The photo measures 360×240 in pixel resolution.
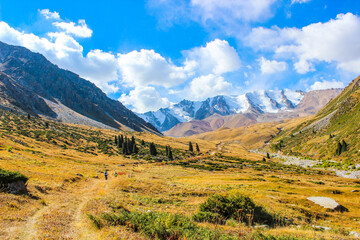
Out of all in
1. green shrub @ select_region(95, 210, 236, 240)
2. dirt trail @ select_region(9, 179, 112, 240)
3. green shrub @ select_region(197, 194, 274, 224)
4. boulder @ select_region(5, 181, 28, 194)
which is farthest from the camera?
green shrub @ select_region(197, 194, 274, 224)

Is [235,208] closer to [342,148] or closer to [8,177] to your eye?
[8,177]

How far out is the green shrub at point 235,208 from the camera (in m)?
19.2

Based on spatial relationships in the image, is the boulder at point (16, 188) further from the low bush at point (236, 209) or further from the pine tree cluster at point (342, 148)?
the pine tree cluster at point (342, 148)

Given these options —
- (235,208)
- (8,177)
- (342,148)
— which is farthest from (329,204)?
(342,148)

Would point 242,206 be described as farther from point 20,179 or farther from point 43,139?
point 43,139

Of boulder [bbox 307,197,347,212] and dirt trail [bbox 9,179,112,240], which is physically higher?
dirt trail [bbox 9,179,112,240]

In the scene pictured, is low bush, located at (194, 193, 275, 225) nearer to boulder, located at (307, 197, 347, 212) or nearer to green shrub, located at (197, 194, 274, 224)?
green shrub, located at (197, 194, 274, 224)

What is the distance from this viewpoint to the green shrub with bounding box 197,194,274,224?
19.2 meters

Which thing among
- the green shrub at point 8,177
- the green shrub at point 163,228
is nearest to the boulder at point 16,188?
the green shrub at point 8,177

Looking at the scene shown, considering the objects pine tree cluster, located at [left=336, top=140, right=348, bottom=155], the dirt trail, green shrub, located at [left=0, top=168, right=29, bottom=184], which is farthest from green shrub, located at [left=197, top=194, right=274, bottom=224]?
pine tree cluster, located at [left=336, top=140, right=348, bottom=155]

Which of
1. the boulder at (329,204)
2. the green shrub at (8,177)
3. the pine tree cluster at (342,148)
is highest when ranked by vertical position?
the pine tree cluster at (342,148)

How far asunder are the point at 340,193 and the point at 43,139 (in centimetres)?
11724

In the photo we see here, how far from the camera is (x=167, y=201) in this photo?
24.9m

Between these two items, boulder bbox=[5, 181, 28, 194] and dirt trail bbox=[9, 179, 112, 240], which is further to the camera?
boulder bbox=[5, 181, 28, 194]
